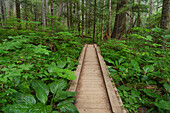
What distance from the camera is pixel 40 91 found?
8.04ft

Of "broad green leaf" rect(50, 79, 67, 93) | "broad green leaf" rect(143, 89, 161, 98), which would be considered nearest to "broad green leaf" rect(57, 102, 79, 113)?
"broad green leaf" rect(50, 79, 67, 93)

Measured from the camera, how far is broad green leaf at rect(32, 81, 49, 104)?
2.34 meters

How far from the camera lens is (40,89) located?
2508 mm

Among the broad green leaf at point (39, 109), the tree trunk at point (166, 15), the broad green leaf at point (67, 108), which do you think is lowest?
the broad green leaf at point (67, 108)

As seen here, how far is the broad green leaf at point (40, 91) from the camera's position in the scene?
234 centimetres

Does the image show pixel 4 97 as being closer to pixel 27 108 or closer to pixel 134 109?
pixel 27 108

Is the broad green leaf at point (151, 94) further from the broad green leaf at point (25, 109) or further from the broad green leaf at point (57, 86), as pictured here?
the broad green leaf at point (25, 109)

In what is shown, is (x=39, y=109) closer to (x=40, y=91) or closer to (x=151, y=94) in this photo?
(x=40, y=91)

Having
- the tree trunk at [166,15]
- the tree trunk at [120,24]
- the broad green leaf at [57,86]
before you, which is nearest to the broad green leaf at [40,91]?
the broad green leaf at [57,86]

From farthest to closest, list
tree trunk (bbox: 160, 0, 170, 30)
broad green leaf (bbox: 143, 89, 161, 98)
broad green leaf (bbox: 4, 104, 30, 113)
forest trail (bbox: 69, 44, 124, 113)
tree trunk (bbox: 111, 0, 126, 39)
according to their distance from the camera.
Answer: tree trunk (bbox: 111, 0, 126, 39)
tree trunk (bbox: 160, 0, 170, 30)
broad green leaf (bbox: 143, 89, 161, 98)
forest trail (bbox: 69, 44, 124, 113)
broad green leaf (bbox: 4, 104, 30, 113)

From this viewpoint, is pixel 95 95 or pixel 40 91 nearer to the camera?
pixel 40 91

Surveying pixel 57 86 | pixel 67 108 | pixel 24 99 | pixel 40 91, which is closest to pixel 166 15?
pixel 57 86

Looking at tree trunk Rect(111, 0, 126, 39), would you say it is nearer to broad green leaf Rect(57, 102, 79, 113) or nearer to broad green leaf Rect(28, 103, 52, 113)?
broad green leaf Rect(57, 102, 79, 113)

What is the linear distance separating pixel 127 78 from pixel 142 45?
3316 millimetres
